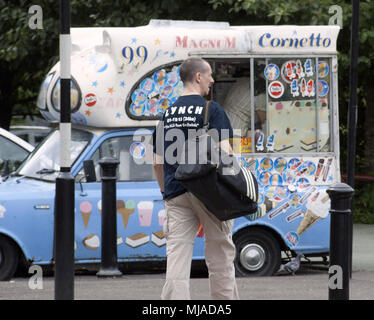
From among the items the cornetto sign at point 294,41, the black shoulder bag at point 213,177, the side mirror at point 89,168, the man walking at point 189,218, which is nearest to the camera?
the black shoulder bag at point 213,177

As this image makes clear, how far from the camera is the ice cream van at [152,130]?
930 centimetres

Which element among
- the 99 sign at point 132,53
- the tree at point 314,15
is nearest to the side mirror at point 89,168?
the 99 sign at point 132,53

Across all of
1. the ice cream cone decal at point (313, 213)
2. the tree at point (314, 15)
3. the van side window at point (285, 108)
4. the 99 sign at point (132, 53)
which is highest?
the tree at point (314, 15)

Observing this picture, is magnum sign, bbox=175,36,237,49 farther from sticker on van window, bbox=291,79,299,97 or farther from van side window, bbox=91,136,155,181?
van side window, bbox=91,136,155,181

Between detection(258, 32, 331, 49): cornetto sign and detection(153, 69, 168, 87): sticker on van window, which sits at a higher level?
detection(258, 32, 331, 49): cornetto sign

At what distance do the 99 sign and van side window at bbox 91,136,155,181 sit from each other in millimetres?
810

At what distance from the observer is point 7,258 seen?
9117 millimetres

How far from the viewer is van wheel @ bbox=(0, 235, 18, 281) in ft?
29.9

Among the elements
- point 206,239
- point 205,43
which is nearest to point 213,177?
point 206,239

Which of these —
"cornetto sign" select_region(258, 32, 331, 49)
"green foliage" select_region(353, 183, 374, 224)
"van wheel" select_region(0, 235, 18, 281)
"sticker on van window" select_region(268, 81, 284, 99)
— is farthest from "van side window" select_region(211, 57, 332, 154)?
"green foliage" select_region(353, 183, 374, 224)

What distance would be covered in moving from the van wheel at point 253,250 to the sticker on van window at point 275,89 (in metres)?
1.48

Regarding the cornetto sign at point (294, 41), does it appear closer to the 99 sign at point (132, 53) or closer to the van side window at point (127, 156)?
the 99 sign at point (132, 53)

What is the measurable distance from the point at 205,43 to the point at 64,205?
313cm
